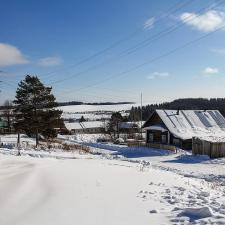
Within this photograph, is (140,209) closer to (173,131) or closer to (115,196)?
(115,196)

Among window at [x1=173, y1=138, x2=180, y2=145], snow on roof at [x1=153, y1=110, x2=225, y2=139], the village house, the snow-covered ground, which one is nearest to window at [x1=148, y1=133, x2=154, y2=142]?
the village house

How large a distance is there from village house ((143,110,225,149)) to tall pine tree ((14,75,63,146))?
1387 cm

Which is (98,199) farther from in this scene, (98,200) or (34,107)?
(34,107)

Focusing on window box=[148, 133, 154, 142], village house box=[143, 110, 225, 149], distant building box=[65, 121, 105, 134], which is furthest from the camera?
distant building box=[65, 121, 105, 134]

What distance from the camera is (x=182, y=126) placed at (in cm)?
5147

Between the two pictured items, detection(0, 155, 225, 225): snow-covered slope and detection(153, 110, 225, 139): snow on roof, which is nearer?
detection(0, 155, 225, 225): snow-covered slope

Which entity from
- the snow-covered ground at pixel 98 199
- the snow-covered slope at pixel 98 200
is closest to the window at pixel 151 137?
the snow-covered ground at pixel 98 199

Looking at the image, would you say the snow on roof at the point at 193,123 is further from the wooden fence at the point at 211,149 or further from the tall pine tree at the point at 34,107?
the tall pine tree at the point at 34,107

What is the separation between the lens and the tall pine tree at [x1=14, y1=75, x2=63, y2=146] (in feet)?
163

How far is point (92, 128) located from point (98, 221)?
10474cm

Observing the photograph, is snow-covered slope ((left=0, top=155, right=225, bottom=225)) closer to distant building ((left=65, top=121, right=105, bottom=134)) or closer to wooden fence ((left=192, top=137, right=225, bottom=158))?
wooden fence ((left=192, top=137, right=225, bottom=158))

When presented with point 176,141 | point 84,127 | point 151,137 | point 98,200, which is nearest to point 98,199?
point 98,200

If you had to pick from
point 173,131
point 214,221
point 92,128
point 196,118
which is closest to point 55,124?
point 173,131

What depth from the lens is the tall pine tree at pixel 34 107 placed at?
163 feet
